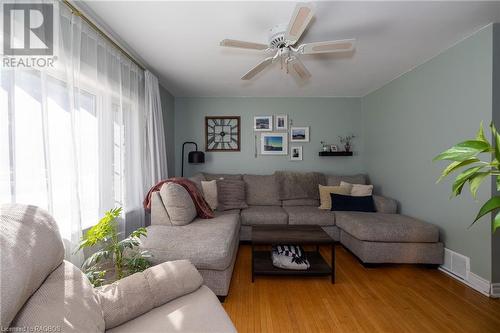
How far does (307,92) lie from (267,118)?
85cm

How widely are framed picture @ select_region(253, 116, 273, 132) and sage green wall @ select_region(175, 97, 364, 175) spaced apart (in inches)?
3.2

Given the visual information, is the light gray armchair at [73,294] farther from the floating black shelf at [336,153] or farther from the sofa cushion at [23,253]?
the floating black shelf at [336,153]

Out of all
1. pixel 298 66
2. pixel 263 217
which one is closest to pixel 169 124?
pixel 263 217

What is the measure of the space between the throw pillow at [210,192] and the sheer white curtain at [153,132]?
64 centimetres

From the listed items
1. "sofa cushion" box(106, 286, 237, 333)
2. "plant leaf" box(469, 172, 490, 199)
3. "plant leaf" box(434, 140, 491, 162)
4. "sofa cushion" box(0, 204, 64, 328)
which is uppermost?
"plant leaf" box(434, 140, 491, 162)

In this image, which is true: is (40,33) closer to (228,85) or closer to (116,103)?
(116,103)

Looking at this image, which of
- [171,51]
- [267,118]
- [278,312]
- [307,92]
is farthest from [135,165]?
[307,92]

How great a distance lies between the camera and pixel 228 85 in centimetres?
361

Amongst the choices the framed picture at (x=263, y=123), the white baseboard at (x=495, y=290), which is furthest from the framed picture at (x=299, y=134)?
the white baseboard at (x=495, y=290)

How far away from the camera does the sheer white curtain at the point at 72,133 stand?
1.30 m

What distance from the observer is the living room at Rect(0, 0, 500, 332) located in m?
1.09

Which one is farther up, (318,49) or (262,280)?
(318,49)

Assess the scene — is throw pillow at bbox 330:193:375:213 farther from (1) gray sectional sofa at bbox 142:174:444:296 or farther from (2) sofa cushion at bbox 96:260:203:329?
(2) sofa cushion at bbox 96:260:203:329

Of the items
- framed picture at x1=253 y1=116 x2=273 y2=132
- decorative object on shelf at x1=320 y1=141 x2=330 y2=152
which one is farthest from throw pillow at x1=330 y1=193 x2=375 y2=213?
framed picture at x1=253 y1=116 x2=273 y2=132
